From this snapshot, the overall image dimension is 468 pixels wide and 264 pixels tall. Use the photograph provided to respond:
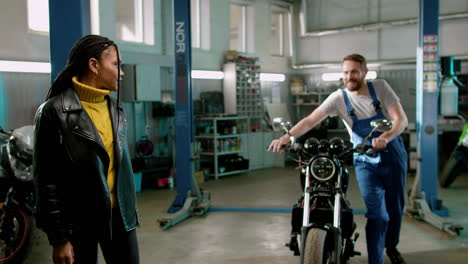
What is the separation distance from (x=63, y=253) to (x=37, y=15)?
233 inches

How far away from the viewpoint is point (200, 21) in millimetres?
9930

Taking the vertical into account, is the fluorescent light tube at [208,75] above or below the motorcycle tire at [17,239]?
above

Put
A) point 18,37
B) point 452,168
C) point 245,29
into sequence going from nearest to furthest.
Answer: point 18,37, point 452,168, point 245,29

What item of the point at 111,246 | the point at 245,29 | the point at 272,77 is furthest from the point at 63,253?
the point at 272,77

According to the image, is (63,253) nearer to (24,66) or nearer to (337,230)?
(337,230)

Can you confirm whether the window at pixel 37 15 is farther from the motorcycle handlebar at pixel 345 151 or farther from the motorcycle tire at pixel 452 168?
the motorcycle tire at pixel 452 168

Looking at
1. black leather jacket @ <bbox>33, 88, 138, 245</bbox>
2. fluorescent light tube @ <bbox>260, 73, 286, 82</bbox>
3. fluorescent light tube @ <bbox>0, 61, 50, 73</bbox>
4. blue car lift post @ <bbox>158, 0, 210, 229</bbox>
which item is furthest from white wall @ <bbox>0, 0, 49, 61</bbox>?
Result: fluorescent light tube @ <bbox>260, 73, 286, 82</bbox>

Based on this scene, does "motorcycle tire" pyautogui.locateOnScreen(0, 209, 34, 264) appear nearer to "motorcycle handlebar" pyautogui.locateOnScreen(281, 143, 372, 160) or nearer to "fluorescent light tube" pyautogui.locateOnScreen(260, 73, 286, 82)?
"motorcycle handlebar" pyautogui.locateOnScreen(281, 143, 372, 160)

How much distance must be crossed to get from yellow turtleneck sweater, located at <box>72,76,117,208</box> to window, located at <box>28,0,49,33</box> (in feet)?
17.6

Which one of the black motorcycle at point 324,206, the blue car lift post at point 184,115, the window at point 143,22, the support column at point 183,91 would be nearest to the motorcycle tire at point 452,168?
the blue car lift post at point 184,115

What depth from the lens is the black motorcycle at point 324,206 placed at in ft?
9.45

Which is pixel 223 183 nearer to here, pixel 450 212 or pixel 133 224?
pixel 450 212

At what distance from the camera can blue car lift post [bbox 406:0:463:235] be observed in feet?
18.8

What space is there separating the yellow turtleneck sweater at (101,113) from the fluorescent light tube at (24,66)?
16.0ft
